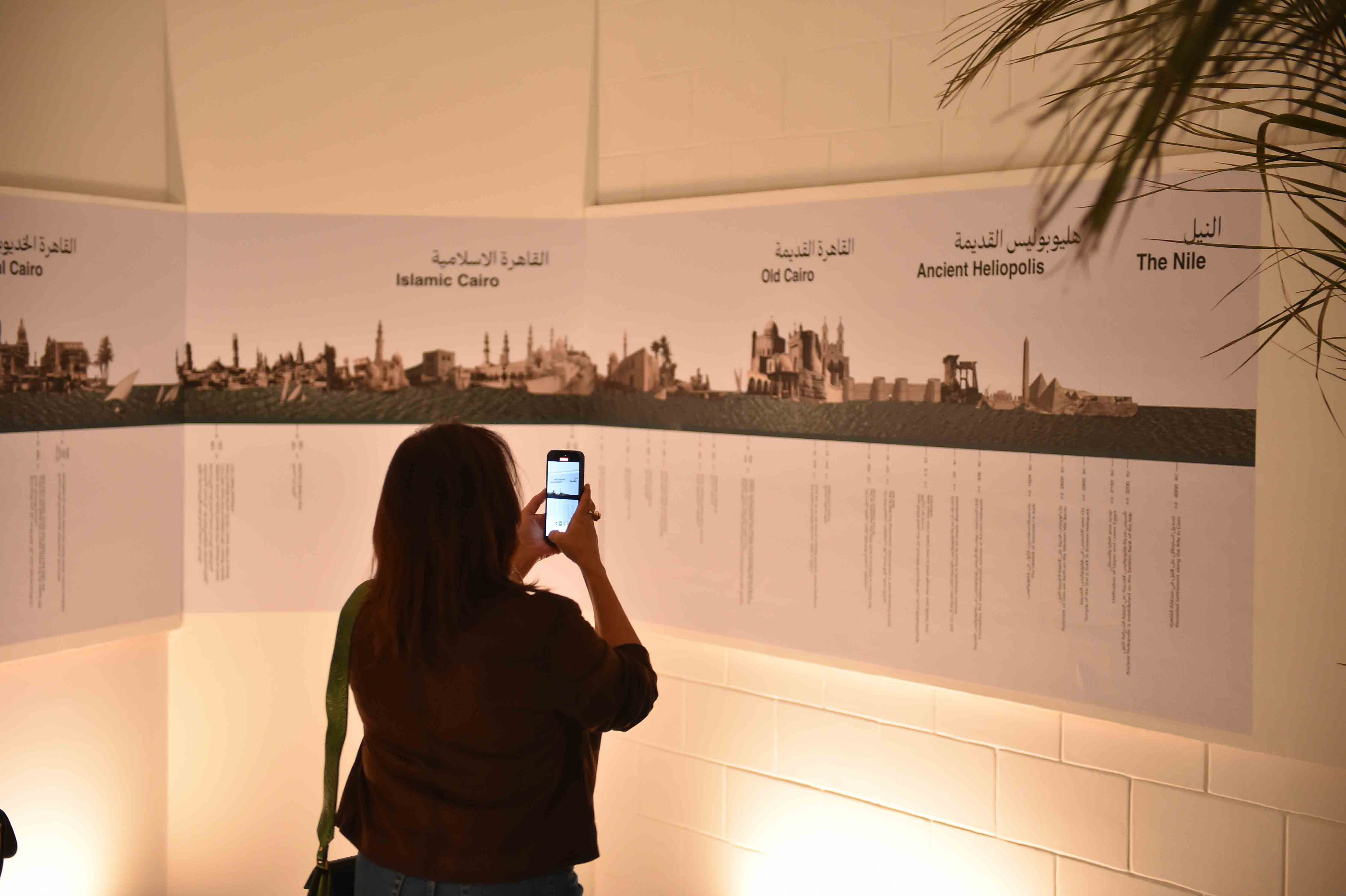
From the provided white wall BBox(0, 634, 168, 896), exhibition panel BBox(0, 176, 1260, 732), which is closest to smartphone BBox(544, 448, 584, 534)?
exhibition panel BBox(0, 176, 1260, 732)

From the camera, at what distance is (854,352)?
Result: 2.69m

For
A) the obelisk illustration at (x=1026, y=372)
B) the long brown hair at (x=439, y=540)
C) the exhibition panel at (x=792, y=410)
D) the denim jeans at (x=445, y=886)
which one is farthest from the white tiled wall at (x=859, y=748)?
the long brown hair at (x=439, y=540)

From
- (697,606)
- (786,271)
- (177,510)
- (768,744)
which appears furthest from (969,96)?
(177,510)

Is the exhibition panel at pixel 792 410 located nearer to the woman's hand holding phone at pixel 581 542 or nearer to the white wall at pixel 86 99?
the white wall at pixel 86 99

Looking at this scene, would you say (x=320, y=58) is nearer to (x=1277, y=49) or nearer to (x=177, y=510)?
(x=177, y=510)

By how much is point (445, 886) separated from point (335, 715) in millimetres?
314

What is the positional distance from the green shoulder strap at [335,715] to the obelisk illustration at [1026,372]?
1.44 meters

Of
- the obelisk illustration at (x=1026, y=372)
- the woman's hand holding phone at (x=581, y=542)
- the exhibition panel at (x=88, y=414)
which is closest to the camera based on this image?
the woman's hand holding phone at (x=581, y=542)

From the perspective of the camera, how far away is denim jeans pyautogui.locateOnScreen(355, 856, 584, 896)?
1595mm

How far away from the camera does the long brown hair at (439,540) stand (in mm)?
1539

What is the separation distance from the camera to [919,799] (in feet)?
8.70

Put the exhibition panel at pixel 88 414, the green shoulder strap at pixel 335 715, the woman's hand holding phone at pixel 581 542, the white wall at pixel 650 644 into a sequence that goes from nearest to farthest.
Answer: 1. the green shoulder strap at pixel 335 715
2. the woman's hand holding phone at pixel 581 542
3. the white wall at pixel 650 644
4. the exhibition panel at pixel 88 414

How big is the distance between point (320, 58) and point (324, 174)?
0.30 m

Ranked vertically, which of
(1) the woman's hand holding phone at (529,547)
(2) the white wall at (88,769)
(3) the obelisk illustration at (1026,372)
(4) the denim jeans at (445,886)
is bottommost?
(2) the white wall at (88,769)
